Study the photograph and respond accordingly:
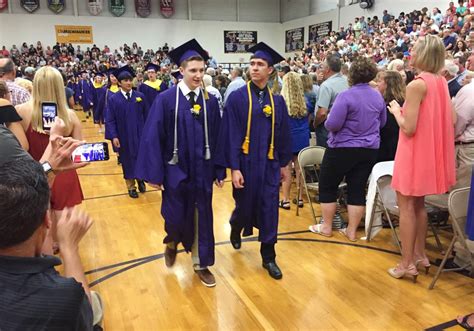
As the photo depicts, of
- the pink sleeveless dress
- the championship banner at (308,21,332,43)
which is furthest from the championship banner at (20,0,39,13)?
the pink sleeveless dress

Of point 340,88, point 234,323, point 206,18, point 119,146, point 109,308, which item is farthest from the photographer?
point 206,18

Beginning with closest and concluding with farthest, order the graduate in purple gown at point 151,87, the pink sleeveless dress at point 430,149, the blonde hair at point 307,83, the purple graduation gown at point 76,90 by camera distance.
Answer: the pink sleeveless dress at point 430,149
the blonde hair at point 307,83
the graduate in purple gown at point 151,87
the purple graduation gown at point 76,90

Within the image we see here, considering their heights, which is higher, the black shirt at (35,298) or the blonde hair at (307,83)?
the blonde hair at (307,83)

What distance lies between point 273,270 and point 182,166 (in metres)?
1.19

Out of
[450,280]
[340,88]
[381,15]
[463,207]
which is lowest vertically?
[450,280]

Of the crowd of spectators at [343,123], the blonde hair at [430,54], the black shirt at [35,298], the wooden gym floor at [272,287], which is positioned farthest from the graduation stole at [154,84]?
the black shirt at [35,298]

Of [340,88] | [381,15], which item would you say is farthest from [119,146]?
[381,15]

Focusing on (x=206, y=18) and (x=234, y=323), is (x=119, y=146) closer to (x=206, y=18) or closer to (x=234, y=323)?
(x=234, y=323)

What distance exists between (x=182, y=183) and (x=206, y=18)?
81.2 ft

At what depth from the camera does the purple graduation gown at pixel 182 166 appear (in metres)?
3.13

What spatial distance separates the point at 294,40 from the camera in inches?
1024

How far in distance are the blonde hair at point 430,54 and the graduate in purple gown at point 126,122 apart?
3.99 m

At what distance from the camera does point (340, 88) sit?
15.8 ft

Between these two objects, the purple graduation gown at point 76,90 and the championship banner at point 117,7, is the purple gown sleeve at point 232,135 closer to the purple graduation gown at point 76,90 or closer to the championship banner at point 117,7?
the purple graduation gown at point 76,90
